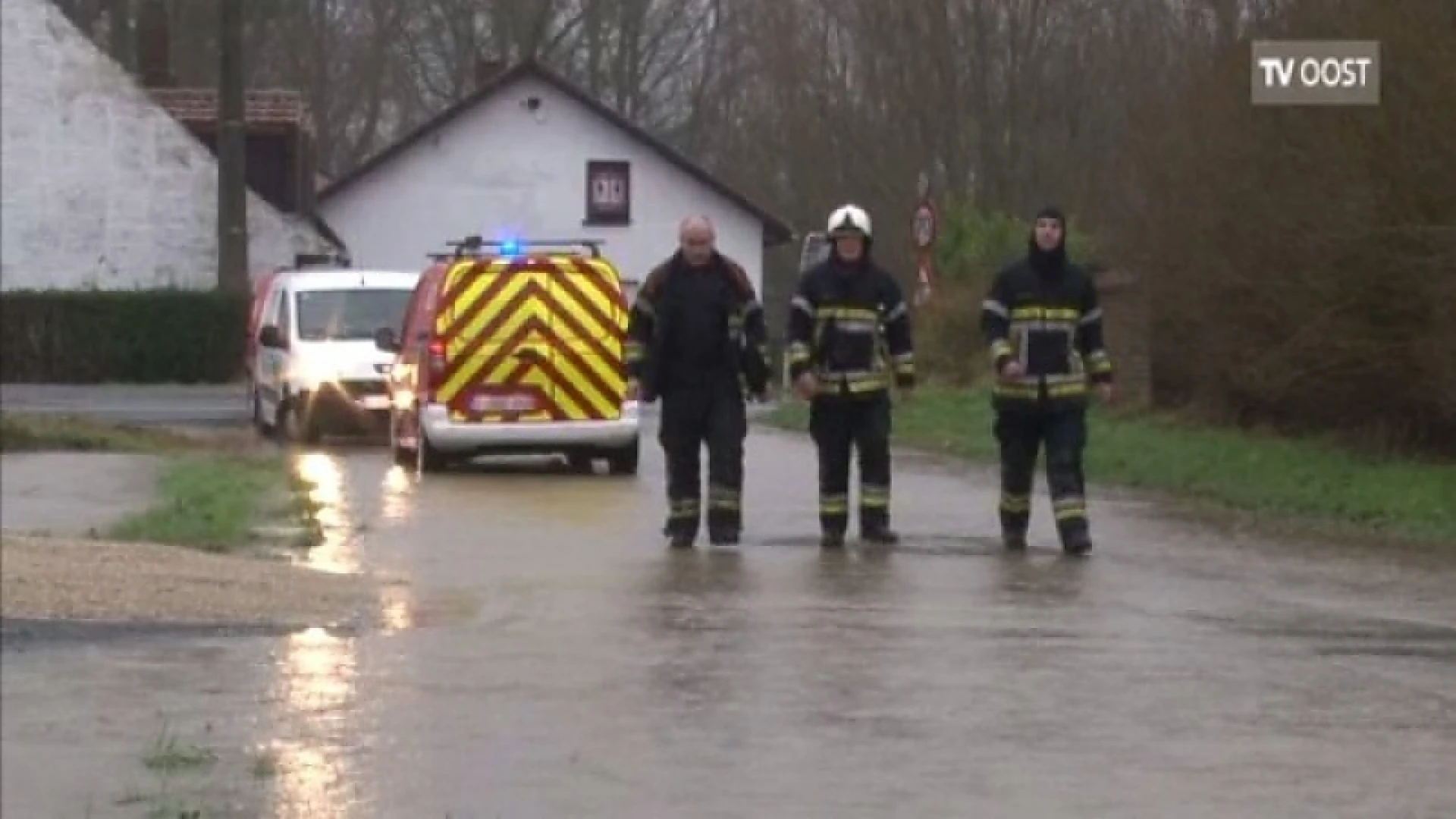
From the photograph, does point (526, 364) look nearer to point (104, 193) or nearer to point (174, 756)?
point (174, 756)

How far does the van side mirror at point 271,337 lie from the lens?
30.2 meters

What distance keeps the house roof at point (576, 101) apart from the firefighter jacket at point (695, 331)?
45679 millimetres

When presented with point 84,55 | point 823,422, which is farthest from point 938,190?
point 823,422

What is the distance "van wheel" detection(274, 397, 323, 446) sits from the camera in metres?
28.8

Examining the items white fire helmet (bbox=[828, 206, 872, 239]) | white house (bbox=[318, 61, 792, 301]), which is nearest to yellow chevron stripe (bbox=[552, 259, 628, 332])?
white fire helmet (bbox=[828, 206, 872, 239])

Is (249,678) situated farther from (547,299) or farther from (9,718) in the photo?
(547,299)

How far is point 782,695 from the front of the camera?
10.6 meters

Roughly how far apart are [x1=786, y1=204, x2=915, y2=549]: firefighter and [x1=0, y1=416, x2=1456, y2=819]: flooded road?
2.19ft

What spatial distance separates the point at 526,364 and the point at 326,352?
6748mm

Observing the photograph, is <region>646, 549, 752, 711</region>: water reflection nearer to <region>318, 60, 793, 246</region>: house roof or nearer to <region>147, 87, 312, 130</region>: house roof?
<region>147, 87, 312, 130</region>: house roof

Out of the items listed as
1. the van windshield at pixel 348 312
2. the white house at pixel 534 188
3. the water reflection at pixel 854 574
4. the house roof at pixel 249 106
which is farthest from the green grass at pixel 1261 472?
the white house at pixel 534 188

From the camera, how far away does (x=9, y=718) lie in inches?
343

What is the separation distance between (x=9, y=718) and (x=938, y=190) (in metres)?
46.0

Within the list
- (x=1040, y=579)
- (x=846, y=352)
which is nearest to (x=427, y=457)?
(x=846, y=352)
